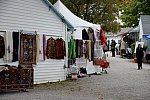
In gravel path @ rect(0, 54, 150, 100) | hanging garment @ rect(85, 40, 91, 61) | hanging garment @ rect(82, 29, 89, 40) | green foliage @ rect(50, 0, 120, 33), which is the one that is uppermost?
green foliage @ rect(50, 0, 120, 33)

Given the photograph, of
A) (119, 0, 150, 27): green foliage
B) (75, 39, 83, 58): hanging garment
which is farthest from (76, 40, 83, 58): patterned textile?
(119, 0, 150, 27): green foliage

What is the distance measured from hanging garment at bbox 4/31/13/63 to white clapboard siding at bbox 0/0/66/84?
0.25 m

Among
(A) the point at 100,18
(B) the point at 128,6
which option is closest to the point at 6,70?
(A) the point at 100,18

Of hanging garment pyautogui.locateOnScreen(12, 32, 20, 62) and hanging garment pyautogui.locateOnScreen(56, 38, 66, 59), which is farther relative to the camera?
hanging garment pyautogui.locateOnScreen(56, 38, 66, 59)

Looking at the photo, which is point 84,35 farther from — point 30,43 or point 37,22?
point 30,43

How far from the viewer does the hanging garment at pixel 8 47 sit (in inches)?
647

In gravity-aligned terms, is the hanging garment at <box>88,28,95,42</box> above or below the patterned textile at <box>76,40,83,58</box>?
above

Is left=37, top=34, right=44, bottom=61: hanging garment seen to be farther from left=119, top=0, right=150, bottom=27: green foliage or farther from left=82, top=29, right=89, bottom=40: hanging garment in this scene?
left=119, top=0, right=150, bottom=27: green foliage

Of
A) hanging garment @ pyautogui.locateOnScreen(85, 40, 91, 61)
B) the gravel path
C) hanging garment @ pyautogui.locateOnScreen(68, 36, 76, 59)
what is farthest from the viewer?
hanging garment @ pyautogui.locateOnScreen(85, 40, 91, 61)

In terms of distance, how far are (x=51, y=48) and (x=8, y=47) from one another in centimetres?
334

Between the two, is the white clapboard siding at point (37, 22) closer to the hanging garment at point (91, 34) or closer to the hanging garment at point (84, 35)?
the hanging garment at point (84, 35)

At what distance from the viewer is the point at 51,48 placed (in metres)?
19.4

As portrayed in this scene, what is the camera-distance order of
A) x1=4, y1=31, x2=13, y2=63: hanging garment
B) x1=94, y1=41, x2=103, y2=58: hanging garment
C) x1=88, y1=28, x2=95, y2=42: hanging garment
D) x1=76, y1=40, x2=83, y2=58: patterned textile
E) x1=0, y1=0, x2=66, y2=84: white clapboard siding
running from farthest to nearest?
x1=94, y1=41, x2=103, y2=58: hanging garment
x1=88, y1=28, x2=95, y2=42: hanging garment
x1=76, y1=40, x2=83, y2=58: patterned textile
x1=0, y1=0, x2=66, y2=84: white clapboard siding
x1=4, y1=31, x2=13, y2=63: hanging garment

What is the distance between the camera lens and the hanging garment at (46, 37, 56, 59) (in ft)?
62.7
